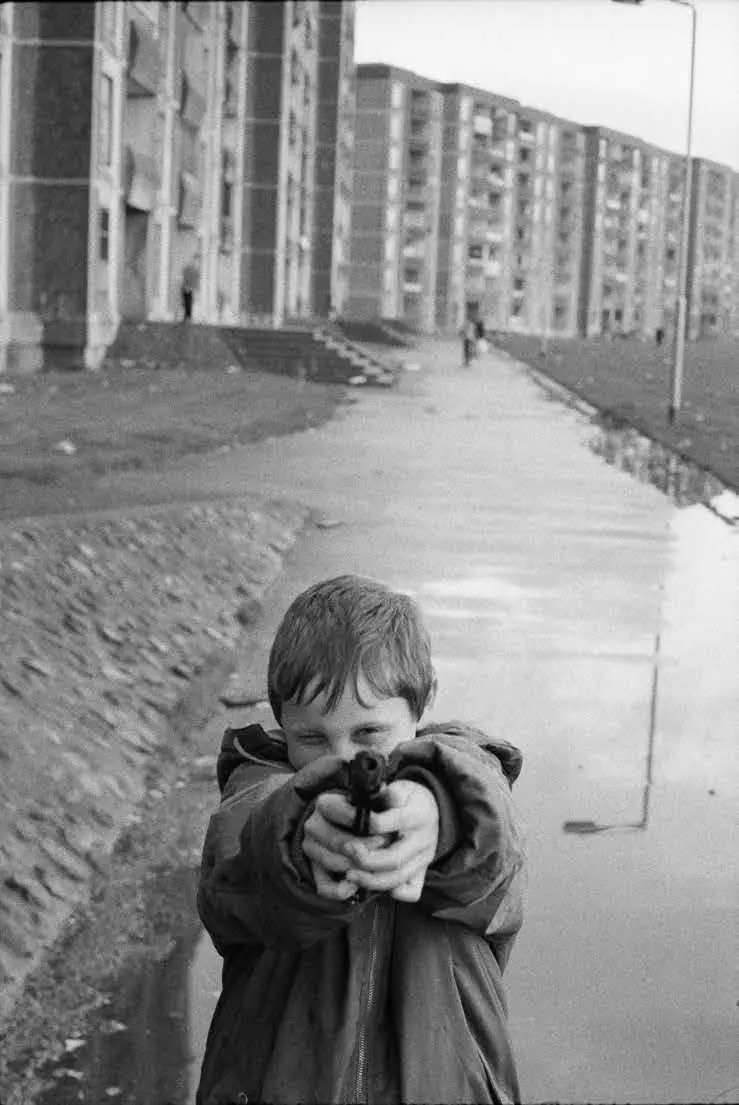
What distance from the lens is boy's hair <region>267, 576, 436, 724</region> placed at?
2.48 metres

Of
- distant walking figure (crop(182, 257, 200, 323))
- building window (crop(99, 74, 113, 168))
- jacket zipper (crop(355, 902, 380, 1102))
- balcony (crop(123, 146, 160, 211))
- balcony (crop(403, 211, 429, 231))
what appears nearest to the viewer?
jacket zipper (crop(355, 902, 380, 1102))

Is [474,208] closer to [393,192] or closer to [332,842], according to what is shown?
[393,192]

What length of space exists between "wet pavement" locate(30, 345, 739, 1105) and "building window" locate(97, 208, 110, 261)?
19.3 meters

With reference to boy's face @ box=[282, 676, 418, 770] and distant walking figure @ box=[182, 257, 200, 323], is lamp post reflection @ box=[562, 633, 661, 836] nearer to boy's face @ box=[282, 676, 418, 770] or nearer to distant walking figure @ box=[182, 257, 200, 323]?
boy's face @ box=[282, 676, 418, 770]

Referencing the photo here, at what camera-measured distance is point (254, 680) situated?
25.6 ft

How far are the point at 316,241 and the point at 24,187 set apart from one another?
50.5m

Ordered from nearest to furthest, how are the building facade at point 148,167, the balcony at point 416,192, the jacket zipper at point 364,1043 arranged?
1. the jacket zipper at point 364,1043
2. the building facade at point 148,167
3. the balcony at point 416,192

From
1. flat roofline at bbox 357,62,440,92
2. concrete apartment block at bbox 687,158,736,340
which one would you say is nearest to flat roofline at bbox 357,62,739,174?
flat roofline at bbox 357,62,440,92

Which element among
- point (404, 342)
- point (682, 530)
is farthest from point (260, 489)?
point (404, 342)

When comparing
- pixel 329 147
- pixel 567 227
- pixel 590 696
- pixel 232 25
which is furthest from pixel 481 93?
pixel 590 696

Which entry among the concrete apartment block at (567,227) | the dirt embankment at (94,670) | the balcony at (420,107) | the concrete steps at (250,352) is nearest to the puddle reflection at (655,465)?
the dirt embankment at (94,670)

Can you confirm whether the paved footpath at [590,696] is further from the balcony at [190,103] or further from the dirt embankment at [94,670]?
the balcony at [190,103]

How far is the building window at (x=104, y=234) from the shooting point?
3634 cm

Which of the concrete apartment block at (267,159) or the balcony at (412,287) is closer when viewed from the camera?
the concrete apartment block at (267,159)
